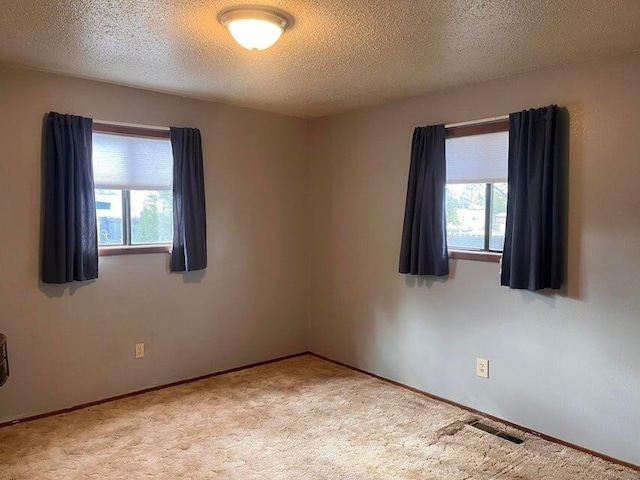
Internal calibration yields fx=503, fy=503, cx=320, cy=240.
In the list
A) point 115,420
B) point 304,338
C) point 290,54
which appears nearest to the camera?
point 290,54

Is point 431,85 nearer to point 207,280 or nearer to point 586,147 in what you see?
point 586,147

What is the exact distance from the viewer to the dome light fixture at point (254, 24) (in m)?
2.22

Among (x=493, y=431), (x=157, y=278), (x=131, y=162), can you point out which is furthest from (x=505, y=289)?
(x=131, y=162)

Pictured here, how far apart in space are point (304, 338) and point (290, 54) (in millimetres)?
2866

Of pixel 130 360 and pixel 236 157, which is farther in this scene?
pixel 236 157

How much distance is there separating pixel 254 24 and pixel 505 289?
2259mm

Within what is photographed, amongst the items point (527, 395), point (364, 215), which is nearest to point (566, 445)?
point (527, 395)

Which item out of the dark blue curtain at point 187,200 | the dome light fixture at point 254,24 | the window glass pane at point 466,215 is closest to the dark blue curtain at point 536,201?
the window glass pane at point 466,215

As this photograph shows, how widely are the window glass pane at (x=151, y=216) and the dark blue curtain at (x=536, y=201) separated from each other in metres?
2.50

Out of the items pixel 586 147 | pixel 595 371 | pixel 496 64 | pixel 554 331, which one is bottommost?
pixel 595 371

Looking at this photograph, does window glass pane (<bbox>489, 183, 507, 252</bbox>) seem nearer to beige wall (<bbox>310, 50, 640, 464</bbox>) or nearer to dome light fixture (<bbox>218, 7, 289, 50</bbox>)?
beige wall (<bbox>310, 50, 640, 464</bbox>)

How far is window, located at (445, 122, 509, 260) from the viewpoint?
11.0 feet

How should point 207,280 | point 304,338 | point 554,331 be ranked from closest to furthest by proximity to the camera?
point 554,331 → point 207,280 → point 304,338

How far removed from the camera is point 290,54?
9.36 ft
